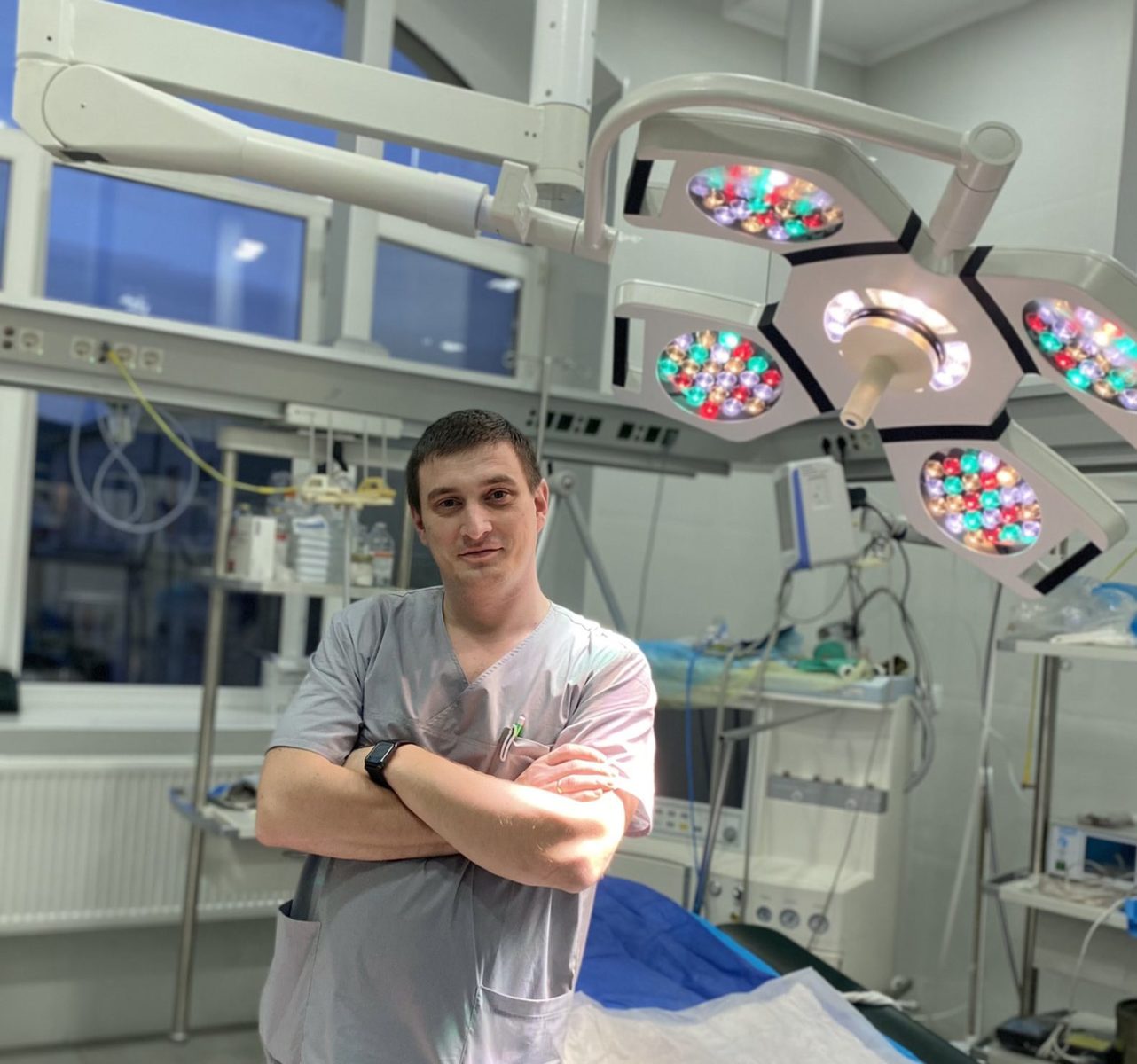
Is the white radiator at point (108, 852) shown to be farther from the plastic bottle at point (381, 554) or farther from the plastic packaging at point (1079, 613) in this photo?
the plastic packaging at point (1079, 613)

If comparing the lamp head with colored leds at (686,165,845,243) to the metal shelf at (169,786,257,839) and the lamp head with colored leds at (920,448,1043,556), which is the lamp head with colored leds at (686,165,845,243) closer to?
the lamp head with colored leds at (920,448,1043,556)

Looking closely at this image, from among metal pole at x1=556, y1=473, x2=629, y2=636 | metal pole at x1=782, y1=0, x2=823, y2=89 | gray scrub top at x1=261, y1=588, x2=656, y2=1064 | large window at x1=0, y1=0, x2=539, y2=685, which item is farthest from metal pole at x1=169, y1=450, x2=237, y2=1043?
gray scrub top at x1=261, y1=588, x2=656, y2=1064

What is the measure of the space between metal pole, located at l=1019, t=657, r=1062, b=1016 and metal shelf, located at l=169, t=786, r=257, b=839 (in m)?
1.97

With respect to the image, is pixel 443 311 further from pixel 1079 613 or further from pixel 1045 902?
pixel 1045 902

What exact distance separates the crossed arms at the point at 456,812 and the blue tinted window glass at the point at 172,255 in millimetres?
3033

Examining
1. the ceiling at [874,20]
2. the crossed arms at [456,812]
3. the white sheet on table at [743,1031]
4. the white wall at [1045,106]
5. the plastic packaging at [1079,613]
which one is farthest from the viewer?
the ceiling at [874,20]

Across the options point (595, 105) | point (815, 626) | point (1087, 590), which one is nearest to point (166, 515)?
point (595, 105)

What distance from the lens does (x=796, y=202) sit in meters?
1.05

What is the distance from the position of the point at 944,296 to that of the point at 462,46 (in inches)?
151

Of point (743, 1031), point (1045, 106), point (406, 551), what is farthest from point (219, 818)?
point (1045, 106)

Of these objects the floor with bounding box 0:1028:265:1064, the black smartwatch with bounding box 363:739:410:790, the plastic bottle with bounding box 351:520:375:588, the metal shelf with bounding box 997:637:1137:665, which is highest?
the plastic bottle with bounding box 351:520:375:588

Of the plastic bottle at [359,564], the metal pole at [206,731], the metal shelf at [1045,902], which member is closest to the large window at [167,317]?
the plastic bottle at [359,564]

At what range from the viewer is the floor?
350 cm

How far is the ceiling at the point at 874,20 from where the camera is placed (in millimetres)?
4293
